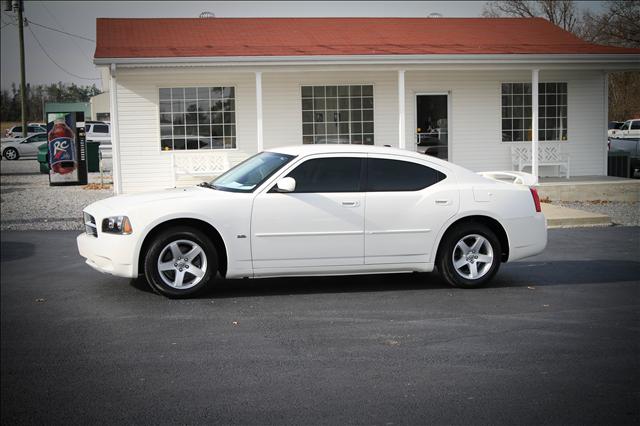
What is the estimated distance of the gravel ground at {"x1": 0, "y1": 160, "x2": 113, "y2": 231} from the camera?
1471 cm

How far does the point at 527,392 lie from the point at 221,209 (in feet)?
13.0

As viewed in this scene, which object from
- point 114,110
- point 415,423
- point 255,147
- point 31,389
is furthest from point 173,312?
point 255,147

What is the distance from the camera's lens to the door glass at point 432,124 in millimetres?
20922

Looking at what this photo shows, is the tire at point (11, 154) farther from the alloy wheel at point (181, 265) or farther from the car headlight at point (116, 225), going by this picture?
the alloy wheel at point (181, 265)

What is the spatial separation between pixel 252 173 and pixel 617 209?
1102 cm

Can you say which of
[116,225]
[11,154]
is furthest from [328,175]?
[11,154]

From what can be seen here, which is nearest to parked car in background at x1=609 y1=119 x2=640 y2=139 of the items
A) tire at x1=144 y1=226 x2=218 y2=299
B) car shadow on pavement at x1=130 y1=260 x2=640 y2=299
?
car shadow on pavement at x1=130 y1=260 x2=640 y2=299

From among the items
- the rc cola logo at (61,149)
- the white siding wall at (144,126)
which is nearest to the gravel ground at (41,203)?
the rc cola logo at (61,149)

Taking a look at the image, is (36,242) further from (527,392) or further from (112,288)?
(527,392)

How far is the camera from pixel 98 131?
40000mm

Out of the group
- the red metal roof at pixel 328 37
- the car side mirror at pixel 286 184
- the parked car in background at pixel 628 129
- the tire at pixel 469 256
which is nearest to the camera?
the car side mirror at pixel 286 184

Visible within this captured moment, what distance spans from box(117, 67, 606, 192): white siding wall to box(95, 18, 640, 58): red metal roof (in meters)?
0.80

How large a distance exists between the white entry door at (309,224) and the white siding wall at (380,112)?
11.0 metres

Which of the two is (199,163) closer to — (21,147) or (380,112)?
(380,112)
